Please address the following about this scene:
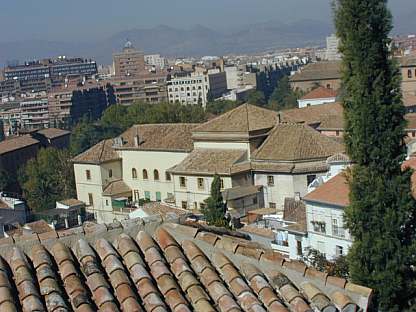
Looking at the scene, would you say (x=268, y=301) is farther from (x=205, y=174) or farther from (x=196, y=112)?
(x=196, y=112)

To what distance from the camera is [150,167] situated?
36.5m

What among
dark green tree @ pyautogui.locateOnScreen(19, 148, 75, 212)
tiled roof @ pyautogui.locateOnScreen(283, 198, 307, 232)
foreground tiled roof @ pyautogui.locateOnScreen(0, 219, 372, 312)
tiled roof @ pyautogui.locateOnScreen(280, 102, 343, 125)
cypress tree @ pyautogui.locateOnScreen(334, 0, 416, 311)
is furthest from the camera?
tiled roof @ pyautogui.locateOnScreen(280, 102, 343, 125)

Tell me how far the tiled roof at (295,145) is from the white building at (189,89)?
7333 centimetres

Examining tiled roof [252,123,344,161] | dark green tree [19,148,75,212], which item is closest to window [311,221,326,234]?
tiled roof [252,123,344,161]

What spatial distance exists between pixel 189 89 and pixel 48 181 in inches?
2530

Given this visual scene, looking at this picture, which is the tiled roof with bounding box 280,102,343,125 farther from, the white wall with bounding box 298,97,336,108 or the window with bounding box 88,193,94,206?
the window with bounding box 88,193,94,206

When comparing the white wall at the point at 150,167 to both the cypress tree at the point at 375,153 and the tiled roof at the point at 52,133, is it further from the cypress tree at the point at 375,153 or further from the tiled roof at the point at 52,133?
the tiled roof at the point at 52,133

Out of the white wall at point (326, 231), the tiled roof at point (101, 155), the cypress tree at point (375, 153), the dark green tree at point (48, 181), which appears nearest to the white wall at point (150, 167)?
the tiled roof at point (101, 155)

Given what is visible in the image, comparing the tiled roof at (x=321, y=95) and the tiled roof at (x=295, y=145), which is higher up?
the tiled roof at (x=295, y=145)

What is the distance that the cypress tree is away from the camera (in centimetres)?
919

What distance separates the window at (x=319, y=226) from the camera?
824 inches

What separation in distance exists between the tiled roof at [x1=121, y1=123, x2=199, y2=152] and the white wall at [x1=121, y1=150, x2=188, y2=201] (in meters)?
0.31

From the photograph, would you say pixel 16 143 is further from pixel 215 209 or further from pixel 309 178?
pixel 215 209

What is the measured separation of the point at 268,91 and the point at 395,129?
364ft
